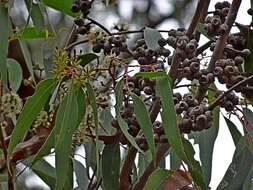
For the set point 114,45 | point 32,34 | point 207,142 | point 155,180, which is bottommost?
point 155,180

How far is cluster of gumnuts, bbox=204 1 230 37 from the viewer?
3.39 ft

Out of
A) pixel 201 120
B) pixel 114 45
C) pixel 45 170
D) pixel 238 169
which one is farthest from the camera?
pixel 45 170

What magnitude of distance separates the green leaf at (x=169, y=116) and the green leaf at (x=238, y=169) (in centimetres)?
22

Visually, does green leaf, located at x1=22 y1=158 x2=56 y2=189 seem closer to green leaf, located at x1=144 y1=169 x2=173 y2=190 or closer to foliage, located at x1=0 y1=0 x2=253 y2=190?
foliage, located at x1=0 y1=0 x2=253 y2=190

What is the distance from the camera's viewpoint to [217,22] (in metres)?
1.03

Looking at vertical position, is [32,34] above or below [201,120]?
above

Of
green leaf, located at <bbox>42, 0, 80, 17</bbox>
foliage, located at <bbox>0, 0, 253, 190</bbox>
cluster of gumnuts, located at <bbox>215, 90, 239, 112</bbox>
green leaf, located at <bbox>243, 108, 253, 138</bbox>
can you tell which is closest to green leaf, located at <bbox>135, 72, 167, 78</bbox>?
foliage, located at <bbox>0, 0, 253, 190</bbox>

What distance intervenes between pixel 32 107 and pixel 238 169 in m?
0.36

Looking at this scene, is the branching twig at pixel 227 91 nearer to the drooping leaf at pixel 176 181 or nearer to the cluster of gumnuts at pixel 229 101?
the cluster of gumnuts at pixel 229 101

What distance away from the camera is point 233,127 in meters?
1.27

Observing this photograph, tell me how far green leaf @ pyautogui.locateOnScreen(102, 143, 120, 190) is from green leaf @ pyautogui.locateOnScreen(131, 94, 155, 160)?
0.42 feet

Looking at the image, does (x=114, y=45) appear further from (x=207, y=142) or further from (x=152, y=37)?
(x=207, y=142)

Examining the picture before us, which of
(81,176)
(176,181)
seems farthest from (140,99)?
(81,176)

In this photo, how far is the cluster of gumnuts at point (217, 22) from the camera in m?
Result: 1.03
